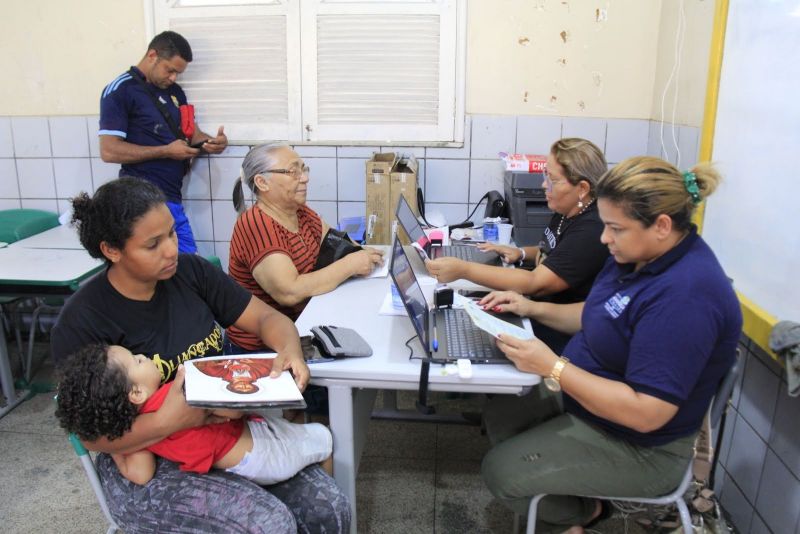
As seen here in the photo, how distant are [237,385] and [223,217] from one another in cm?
226

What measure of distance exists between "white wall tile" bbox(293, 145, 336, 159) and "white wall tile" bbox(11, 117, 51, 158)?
4.63 feet

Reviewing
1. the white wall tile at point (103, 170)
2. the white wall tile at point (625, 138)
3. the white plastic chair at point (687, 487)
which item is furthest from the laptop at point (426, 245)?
the white wall tile at point (103, 170)

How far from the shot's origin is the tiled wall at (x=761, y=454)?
5.69ft

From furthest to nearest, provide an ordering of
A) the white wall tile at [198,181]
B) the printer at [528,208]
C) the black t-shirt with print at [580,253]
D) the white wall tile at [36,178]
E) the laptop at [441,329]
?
the white wall tile at [36,178]
the white wall tile at [198,181]
the printer at [528,208]
the black t-shirt with print at [580,253]
the laptop at [441,329]

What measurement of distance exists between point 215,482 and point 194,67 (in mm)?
2506

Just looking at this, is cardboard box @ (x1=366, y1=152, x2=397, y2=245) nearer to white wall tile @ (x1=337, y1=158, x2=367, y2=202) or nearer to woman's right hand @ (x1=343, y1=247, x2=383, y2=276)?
white wall tile @ (x1=337, y1=158, x2=367, y2=202)

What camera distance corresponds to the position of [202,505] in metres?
1.41

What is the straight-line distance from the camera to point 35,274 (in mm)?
2564

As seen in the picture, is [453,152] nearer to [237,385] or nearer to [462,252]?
[462,252]

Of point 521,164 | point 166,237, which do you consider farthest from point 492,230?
point 166,237

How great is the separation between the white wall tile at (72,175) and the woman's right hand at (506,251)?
2.30 meters

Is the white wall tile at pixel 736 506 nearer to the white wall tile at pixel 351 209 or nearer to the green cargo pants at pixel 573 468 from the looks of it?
the green cargo pants at pixel 573 468

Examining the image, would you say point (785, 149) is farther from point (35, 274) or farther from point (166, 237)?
point (35, 274)

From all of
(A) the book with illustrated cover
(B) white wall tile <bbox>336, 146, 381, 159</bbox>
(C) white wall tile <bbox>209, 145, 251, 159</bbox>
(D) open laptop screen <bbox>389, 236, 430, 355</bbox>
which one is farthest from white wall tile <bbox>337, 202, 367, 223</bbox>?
(A) the book with illustrated cover
